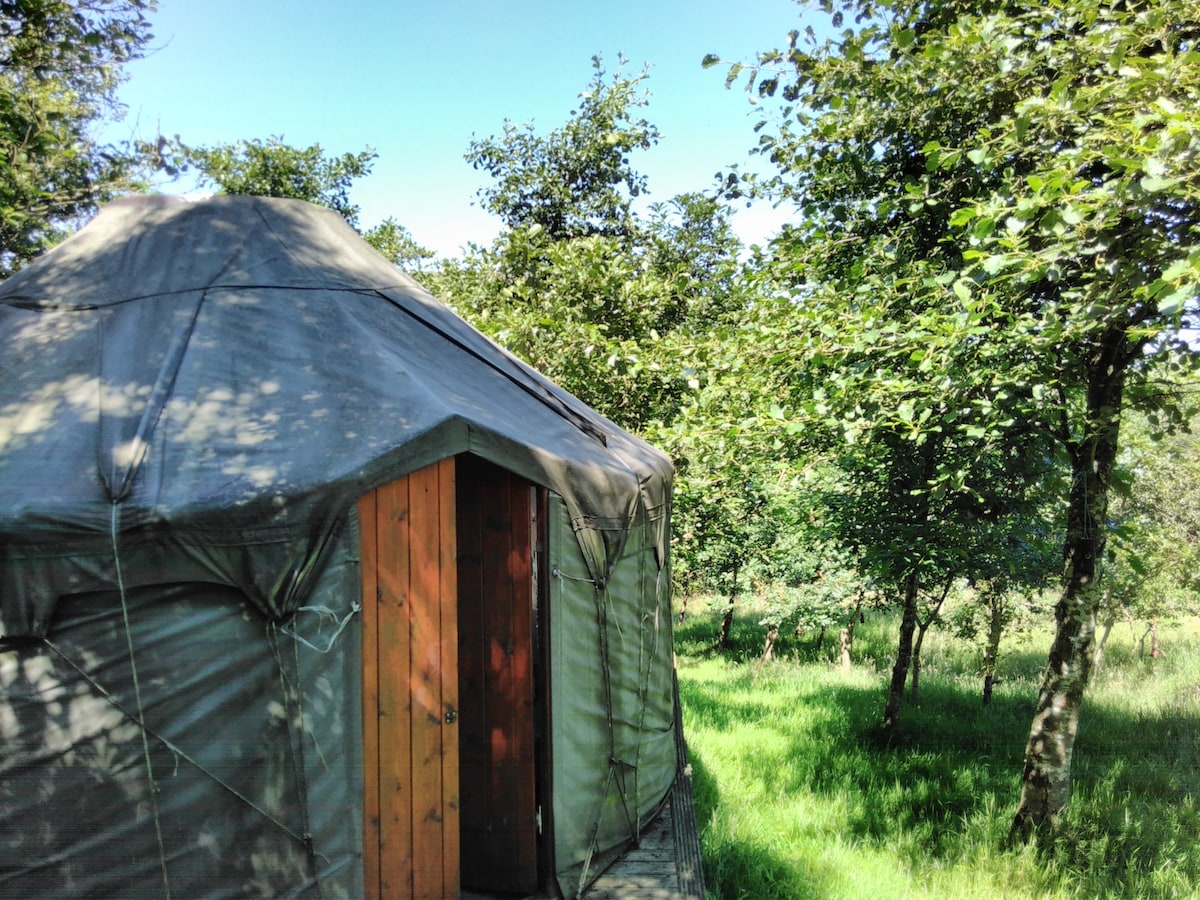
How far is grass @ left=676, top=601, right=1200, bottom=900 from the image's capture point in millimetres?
4375

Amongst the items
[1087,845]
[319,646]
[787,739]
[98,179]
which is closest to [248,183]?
[98,179]

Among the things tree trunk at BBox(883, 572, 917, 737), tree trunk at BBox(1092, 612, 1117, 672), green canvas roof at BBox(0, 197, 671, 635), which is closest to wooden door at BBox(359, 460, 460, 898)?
green canvas roof at BBox(0, 197, 671, 635)

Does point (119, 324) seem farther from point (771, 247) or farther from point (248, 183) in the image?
point (248, 183)

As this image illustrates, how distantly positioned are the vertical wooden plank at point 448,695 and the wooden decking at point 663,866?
593 millimetres

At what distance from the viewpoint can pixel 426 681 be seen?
2.96 m

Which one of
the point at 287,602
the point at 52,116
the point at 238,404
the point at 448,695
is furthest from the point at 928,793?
the point at 52,116

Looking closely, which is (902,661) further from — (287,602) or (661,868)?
(287,602)

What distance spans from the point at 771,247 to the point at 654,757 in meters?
3.61

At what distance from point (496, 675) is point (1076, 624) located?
3.43 meters

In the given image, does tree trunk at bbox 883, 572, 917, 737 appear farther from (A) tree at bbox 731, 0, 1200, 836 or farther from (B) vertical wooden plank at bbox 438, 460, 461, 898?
(B) vertical wooden plank at bbox 438, 460, 461, 898

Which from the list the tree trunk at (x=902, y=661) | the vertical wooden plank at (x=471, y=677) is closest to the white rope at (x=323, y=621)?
the vertical wooden plank at (x=471, y=677)

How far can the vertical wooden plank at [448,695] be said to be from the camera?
3002 millimetres

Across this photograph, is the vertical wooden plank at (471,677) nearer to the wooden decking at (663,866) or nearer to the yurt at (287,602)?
the yurt at (287,602)

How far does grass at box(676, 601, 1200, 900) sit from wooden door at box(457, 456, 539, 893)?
4.29 feet
